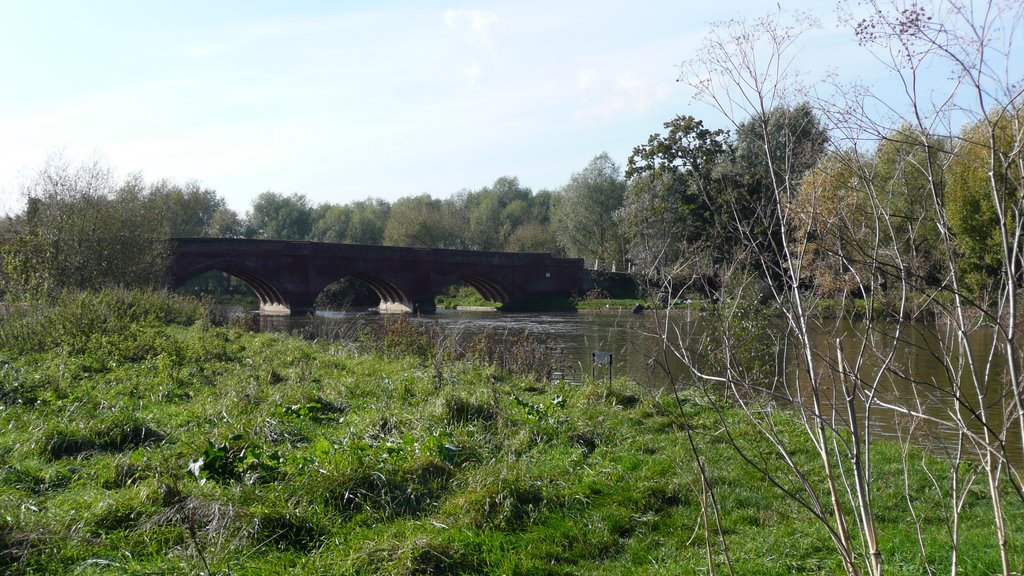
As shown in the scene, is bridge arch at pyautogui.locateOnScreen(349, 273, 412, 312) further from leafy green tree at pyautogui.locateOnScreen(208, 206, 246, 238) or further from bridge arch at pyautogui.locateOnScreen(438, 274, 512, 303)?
A: leafy green tree at pyautogui.locateOnScreen(208, 206, 246, 238)

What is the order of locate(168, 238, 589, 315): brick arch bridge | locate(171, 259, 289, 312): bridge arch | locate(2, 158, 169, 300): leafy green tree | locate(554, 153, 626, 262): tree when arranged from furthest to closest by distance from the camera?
locate(554, 153, 626, 262): tree, locate(168, 238, 589, 315): brick arch bridge, locate(171, 259, 289, 312): bridge arch, locate(2, 158, 169, 300): leafy green tree

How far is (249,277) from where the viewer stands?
44188 mm

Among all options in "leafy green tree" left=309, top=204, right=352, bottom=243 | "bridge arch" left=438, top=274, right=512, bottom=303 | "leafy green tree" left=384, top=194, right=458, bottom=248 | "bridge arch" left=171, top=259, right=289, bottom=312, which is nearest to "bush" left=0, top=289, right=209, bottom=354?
"bridge arch" left=171, top=259, right=289, bottom=312

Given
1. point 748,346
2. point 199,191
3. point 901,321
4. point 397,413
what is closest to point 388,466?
point 397,413

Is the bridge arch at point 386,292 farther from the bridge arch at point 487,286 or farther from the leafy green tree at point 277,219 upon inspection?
the leafy green tree at point 277,219

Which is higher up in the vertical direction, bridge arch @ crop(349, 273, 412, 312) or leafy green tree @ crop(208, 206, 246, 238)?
leafy green tree @ crop(208, 206, 246, 238)

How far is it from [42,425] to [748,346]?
8.19 m

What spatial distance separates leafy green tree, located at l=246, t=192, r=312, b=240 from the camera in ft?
262

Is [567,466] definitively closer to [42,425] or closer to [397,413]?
[397,413]

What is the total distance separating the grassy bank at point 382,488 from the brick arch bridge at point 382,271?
30797 millimetres

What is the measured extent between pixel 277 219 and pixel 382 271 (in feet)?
125

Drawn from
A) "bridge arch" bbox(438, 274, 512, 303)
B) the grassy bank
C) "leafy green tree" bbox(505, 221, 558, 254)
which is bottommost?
the grassy bank

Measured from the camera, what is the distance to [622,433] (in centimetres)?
789

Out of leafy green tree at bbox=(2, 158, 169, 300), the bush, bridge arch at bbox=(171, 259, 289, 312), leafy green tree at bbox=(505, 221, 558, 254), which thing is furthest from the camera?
leafy green tree at bbox=(505, 221, 558, 254)
